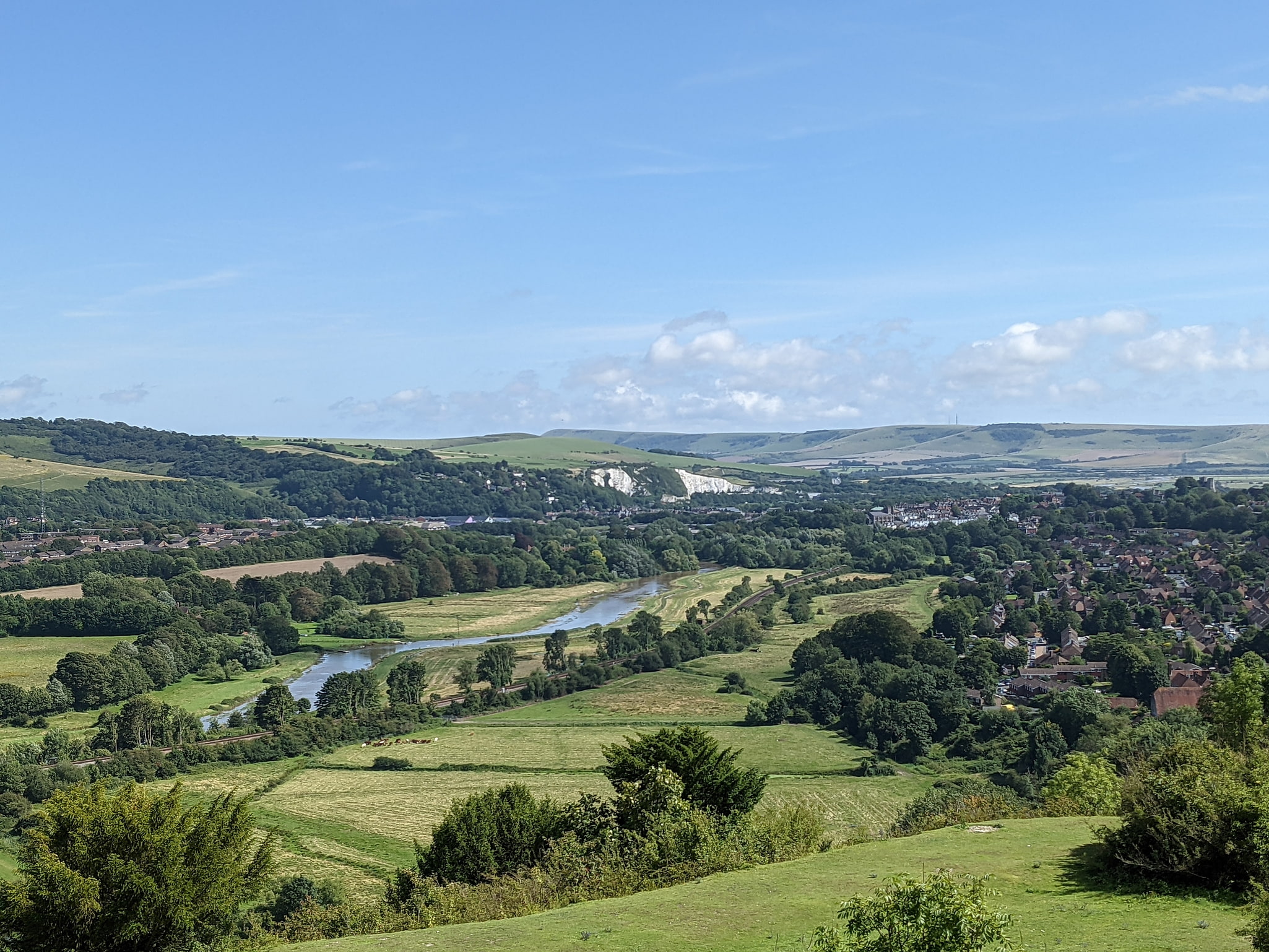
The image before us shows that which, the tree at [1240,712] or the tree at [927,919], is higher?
the tree at [927,919]

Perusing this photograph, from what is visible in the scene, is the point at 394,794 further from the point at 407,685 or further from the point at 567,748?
the point at 407,685

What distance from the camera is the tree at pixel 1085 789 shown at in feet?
99.5

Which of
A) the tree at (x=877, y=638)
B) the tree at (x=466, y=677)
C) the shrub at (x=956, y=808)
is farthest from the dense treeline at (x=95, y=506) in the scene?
the shrub at (x=956, y=808)

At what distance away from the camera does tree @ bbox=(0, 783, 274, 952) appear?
21.2 metres

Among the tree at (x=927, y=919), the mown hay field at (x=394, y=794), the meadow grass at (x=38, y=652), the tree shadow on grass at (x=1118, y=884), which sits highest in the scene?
the tree at (x=927, y=919)

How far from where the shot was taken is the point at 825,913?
19922mm

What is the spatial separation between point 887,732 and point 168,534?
121 meters

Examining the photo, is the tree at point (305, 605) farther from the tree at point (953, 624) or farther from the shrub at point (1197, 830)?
the shrub at point (1197, 830)

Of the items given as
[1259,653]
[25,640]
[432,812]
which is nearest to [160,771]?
[432,812]

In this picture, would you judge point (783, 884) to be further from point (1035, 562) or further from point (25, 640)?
point (1035, 562)

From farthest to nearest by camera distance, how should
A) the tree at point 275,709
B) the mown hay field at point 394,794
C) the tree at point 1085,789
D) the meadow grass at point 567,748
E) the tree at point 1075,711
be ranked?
the tree at point 275,709 < the meadow grass at point 567,748 < the tree at point 1075,711 < the mown hay field at point 394,794 < the tree at point 1085,789

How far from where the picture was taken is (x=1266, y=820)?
63.5 ft

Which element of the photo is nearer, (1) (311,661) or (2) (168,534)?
(1) (311,661)

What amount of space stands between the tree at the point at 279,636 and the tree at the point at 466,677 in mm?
20720
